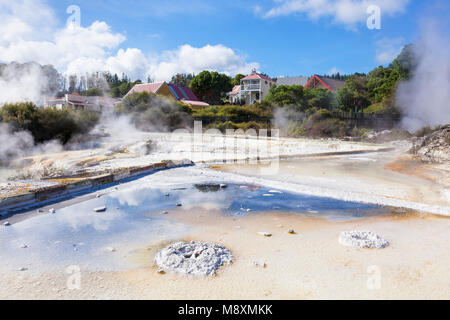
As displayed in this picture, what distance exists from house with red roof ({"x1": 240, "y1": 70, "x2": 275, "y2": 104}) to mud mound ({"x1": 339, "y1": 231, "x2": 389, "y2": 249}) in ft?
142

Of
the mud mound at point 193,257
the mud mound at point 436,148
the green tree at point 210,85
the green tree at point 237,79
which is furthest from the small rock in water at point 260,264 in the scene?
the green tree at point 237,79

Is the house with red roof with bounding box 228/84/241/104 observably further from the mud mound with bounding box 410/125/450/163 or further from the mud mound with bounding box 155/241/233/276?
the mud mound with bounding box 155/241/233/276

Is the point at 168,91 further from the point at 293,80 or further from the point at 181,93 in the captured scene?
the point at 293,80

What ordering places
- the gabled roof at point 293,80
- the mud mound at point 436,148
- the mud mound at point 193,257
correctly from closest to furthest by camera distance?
the mud mound at point 193,257
the mud mound at point 436,148
the gabled roof at point 293,80

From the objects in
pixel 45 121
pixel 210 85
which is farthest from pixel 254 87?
pixel 45 121

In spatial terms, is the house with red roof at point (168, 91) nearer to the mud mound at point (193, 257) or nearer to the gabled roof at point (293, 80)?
the gabled roof at point (293, 80)

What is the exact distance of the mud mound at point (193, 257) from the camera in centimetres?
292

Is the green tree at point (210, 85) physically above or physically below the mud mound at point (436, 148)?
above

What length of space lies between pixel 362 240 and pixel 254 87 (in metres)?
44.9

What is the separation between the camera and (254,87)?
46844 millimetres

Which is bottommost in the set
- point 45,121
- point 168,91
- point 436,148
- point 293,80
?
point 436,148

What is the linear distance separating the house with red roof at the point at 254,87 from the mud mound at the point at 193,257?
43.9 metres
